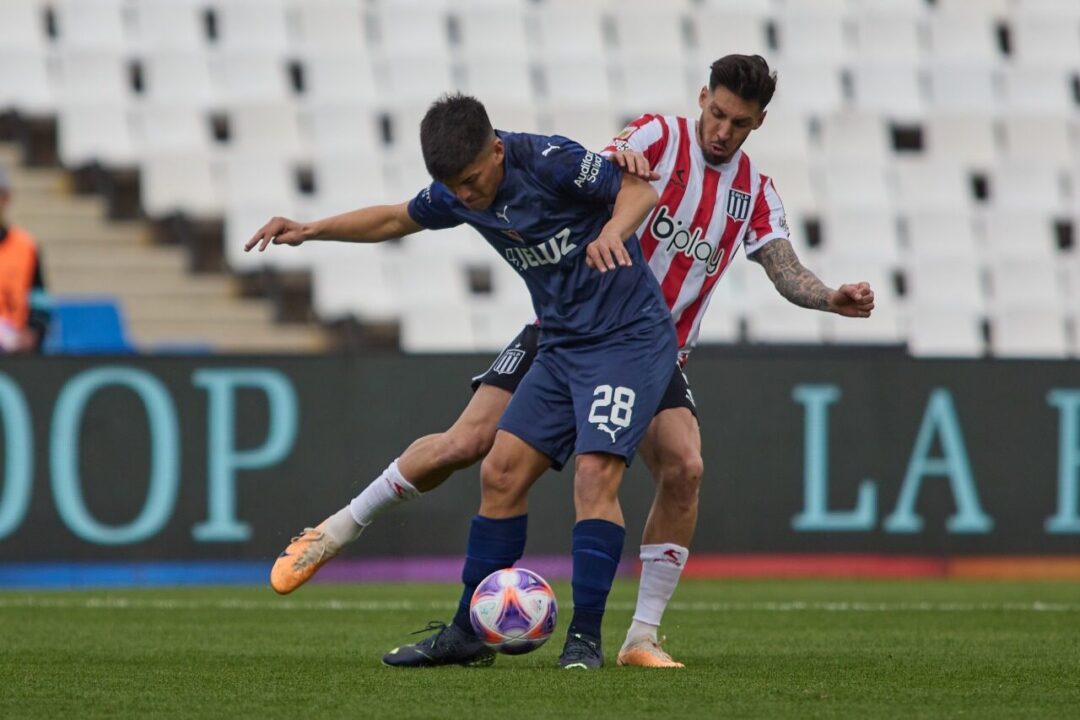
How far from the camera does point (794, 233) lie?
14.4 meters

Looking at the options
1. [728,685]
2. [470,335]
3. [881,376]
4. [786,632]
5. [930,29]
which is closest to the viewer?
[728,685]

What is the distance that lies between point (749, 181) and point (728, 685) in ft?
5.92

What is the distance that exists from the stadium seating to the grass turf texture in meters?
4.92

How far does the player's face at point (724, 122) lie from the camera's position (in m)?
5.47

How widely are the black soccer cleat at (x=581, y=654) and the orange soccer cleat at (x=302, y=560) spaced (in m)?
0.88

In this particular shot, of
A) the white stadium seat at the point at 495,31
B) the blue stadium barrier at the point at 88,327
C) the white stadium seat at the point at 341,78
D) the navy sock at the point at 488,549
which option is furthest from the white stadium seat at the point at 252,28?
the navy sock at the point at 488,549

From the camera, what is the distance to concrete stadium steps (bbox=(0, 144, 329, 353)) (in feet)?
40.8

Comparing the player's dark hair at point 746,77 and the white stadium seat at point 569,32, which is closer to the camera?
the player's dark hair at point 746,77

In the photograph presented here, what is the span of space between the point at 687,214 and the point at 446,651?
158cm

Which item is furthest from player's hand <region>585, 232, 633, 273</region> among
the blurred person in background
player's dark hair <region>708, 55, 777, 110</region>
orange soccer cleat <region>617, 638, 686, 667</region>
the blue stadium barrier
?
the blue stadium barrier

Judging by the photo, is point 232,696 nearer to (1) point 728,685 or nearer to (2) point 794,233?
(1) point 728,685

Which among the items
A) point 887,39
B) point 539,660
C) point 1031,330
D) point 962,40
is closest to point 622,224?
point 539,660

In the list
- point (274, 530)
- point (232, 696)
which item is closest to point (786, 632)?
point (232, 696)

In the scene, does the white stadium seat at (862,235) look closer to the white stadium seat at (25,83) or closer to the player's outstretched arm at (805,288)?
the white stadium seat at (25,83)
